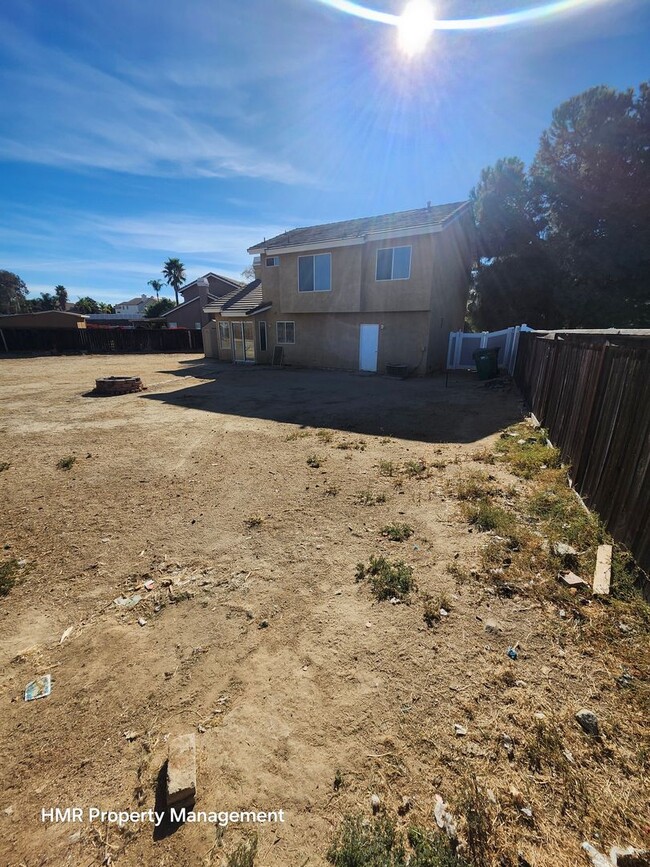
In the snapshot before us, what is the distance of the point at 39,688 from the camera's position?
232 cm

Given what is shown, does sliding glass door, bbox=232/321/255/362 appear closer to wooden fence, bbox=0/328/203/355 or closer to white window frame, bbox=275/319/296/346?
white window frame, bbox=275/319/296/346

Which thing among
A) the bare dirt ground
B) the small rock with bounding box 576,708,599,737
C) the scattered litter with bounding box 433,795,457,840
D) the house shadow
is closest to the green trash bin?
the house shadow

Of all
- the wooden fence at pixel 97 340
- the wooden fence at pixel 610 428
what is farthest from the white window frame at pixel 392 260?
the wooden fence at pixel 97 340

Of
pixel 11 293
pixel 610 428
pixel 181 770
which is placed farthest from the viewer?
pixel 11 293

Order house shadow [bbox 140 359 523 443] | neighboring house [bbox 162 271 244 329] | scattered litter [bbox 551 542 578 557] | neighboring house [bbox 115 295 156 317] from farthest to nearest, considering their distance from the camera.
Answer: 1. neighboring house [bbox 115 295 156 317]
2. neighboring house [bbox 162 271 244 329]
3. house shadow [bbox 140 359 523 443]
4. scattered litter [bbox 551 542 578 557]

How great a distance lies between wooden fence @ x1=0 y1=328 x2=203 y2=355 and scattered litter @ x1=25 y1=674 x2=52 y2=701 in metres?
31.6

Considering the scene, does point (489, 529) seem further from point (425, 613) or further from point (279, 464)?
point (279, 464)

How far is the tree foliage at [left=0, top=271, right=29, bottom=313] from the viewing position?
76.1m

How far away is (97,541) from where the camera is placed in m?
3.90

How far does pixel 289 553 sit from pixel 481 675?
197 cm

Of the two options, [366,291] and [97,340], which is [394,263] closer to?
[366,291]

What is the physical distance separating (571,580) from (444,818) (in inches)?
85.0

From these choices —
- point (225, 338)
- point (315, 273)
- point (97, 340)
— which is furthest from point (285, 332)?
Result: point (97, 340)

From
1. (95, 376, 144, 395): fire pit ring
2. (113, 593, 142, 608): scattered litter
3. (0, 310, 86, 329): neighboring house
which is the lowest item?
(113, 593, 142, 608): scattered litter
